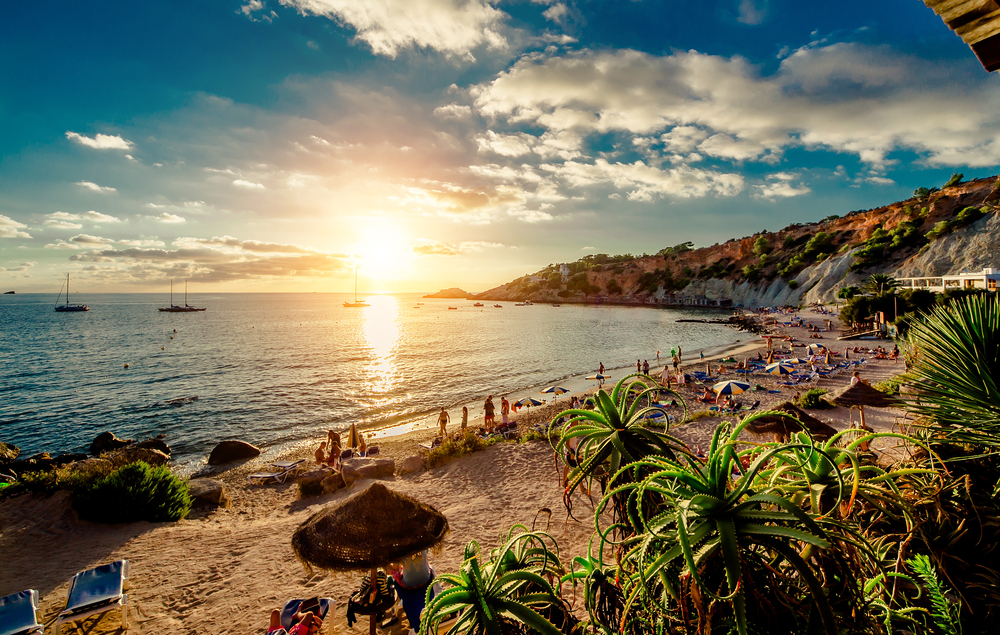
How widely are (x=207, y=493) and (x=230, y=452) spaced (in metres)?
7.53

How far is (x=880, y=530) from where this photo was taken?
2717 millimetres

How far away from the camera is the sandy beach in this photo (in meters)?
7.58

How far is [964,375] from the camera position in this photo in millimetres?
2736

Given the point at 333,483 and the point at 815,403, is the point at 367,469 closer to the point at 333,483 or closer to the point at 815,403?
the point at 333,483

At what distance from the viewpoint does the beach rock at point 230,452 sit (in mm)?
19141

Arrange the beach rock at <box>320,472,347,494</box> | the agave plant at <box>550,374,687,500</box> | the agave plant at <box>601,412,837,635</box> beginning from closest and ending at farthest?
the agave plant at <box>601,412,837,635</box>
the agave plant at <box>550,374,687,500</box>
the beach rock at <box>320,472,347,494</box>

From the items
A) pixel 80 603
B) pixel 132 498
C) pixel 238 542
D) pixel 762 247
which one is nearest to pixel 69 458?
pixel 132 498

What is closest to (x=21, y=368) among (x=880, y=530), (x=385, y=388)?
(x=385, y=388)

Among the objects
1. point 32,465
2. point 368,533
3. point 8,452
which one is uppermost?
point 368,533

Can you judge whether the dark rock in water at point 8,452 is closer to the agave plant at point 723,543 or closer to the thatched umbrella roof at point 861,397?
the agave plant at point 723,543

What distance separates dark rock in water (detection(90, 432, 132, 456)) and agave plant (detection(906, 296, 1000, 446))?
29.3 metres

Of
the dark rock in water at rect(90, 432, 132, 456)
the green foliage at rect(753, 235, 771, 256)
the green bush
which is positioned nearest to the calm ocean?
the dark rock in water at rect(90, 432, 132, 456)

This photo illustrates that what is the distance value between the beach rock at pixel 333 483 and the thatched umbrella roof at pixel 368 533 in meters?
8.11

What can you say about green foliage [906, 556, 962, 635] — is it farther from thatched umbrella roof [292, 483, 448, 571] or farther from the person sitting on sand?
the person sitting on sand
